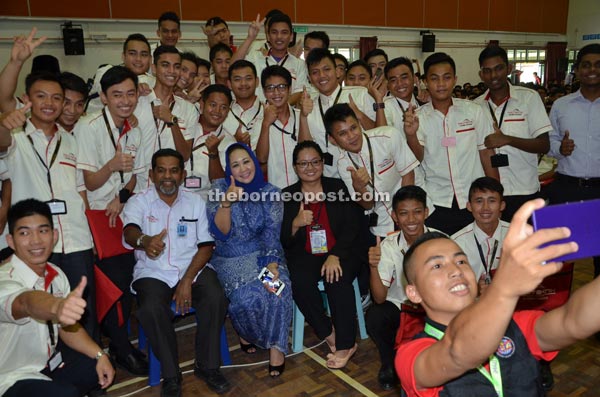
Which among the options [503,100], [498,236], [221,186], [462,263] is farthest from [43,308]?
[503,100]

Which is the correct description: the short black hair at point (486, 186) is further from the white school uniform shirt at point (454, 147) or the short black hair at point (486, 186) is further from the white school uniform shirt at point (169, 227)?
the white school uniform shirt at point (169, 227)

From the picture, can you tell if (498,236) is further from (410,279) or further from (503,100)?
(410,279)

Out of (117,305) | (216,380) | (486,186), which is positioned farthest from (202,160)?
(486,186)

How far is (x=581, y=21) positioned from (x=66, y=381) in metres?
21.7

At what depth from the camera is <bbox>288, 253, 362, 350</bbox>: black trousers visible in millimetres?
3436

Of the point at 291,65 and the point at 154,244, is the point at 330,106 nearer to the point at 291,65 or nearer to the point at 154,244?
the point at 291,65

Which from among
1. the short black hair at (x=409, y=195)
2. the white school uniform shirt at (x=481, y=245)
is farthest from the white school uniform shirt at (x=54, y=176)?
the white school uniform shirt at (x=481, y=245)

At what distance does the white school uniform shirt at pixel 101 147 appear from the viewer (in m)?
3.45

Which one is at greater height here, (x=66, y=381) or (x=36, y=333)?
(x=36, y=333)

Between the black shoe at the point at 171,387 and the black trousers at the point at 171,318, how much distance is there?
4 centimetres

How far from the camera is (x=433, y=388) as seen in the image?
Result: 5.05ft

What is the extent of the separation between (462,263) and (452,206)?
2.28 metres

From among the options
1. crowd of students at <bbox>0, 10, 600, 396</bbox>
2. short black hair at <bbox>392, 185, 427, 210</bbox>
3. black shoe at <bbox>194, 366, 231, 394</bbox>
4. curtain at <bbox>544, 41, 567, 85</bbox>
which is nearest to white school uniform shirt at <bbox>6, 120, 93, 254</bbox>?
crowd of students at <bbox>0, 10, 600, 396</bbox>

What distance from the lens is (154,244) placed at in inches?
126
